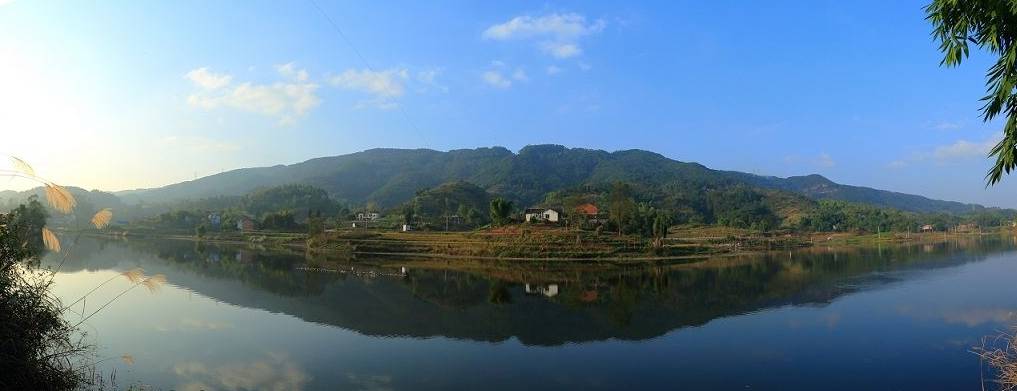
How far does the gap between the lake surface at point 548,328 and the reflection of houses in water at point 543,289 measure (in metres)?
0.18

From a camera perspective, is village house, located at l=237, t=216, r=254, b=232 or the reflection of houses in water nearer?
the reflection of houses in water

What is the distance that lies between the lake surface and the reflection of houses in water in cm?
18

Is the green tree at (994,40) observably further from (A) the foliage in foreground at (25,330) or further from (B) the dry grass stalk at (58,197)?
(A) the foliage in foreground at (25,330)

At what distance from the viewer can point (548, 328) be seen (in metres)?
21.1

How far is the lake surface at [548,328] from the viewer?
48.3 ft

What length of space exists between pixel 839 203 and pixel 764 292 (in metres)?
113

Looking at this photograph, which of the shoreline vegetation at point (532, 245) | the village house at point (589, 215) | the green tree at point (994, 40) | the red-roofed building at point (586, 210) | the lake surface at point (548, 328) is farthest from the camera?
the red-roofed building at point (586, 210)

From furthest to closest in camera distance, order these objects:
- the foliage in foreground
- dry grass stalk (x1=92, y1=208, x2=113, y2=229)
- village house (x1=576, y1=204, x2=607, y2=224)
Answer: village house (x1=576, y1=204, x2=607, y2=224)
the foliage in foreground
dry grass stalk (x1=92, y1=208, x2=113, y2=229)

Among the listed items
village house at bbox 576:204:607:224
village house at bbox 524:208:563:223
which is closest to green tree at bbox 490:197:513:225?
village house at bbox 524:208:563:223

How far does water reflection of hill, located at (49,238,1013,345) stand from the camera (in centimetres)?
2184

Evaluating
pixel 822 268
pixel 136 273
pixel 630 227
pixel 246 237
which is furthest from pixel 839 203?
pixel 136 273

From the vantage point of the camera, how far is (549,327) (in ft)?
70.0

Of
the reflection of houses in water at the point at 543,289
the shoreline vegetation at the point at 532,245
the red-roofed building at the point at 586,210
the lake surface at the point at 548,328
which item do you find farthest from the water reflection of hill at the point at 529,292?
the red-roofed building at the point at 586,210

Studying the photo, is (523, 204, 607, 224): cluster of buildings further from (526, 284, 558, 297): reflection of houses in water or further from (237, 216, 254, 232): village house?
(237, 216, 254, 232): village house
